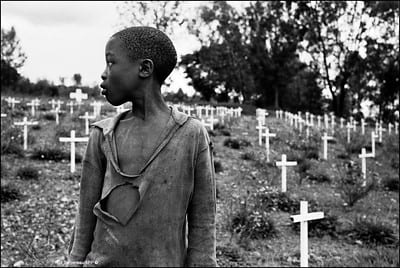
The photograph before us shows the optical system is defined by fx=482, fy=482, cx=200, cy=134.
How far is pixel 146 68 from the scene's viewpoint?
6.93 ft

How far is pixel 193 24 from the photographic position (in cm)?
3584

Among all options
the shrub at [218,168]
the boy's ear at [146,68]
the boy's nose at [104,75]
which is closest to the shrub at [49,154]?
the shrub at [218,168]

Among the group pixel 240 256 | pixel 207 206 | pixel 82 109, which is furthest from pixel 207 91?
pixel 207 206

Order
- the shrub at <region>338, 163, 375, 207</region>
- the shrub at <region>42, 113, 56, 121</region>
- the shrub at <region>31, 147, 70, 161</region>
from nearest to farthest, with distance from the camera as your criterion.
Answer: the shrub at <region>338, 163, 375, 207</region> → the shrub at <region>31, 147, 70, 161</region> → the shrub at <region>42, 113, 56, 121</region>

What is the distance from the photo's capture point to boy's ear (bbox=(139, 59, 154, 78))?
2.11 m

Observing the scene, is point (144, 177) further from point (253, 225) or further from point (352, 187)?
point (352, 187)

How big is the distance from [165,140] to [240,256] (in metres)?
4.85

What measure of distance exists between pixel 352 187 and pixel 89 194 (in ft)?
28.3

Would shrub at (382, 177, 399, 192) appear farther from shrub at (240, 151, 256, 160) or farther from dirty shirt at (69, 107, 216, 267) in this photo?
dirty shirt at (69, 107, 216, 267)

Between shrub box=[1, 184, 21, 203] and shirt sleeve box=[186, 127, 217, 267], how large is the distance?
20.8 feet

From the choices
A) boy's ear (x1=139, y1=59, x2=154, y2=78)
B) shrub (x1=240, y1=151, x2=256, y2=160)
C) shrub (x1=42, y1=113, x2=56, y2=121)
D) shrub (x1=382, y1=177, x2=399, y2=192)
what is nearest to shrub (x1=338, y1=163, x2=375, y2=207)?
shrub (x1=382, y1=177, x2=399, y2=192)

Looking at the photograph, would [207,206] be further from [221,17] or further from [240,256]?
[221,17]

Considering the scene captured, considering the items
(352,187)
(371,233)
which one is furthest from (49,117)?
(371,233)

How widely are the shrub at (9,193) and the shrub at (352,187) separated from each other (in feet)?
19.9
